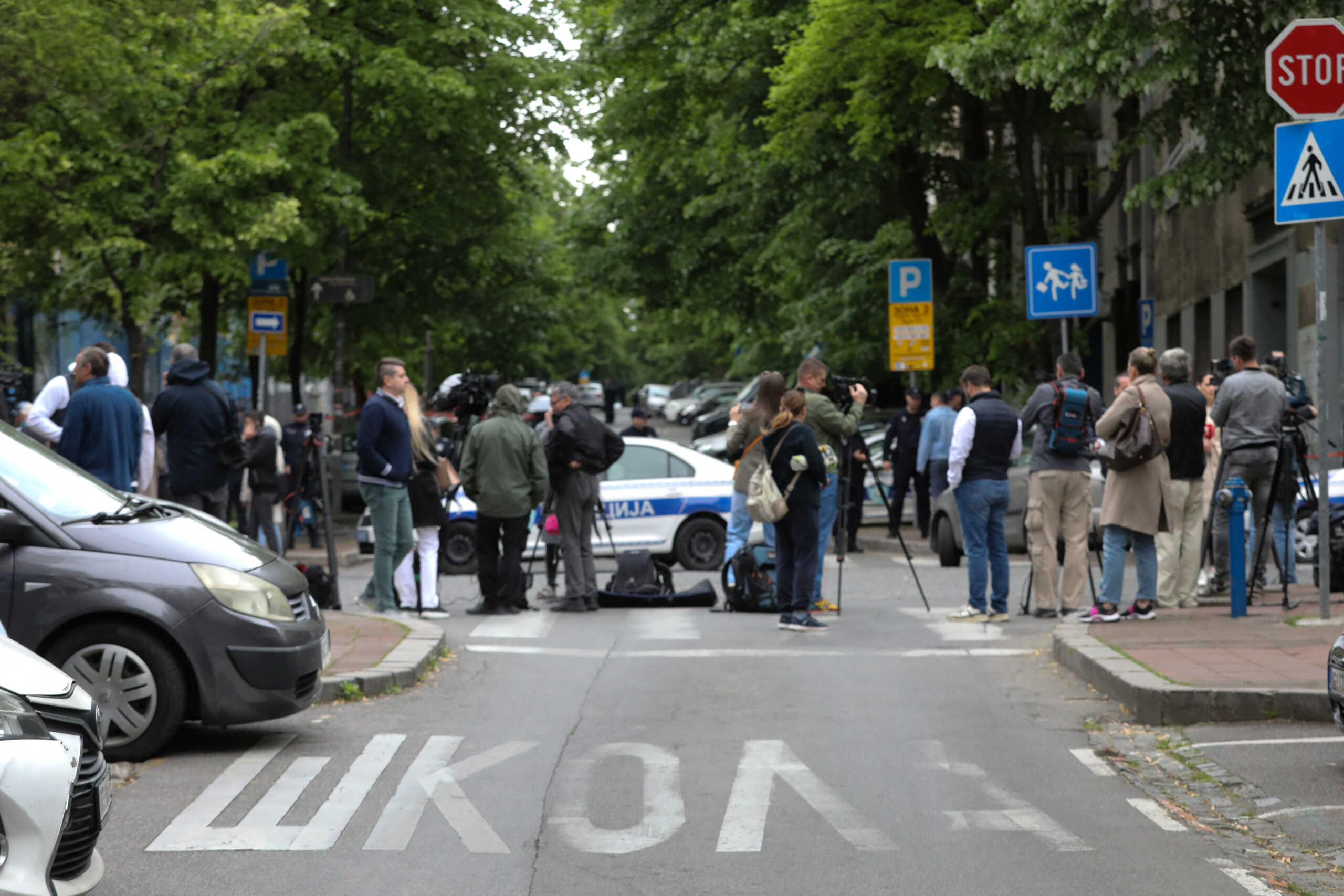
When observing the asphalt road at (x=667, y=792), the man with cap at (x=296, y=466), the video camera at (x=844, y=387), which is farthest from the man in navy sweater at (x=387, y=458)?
the man with cap at (x=296, y=466)

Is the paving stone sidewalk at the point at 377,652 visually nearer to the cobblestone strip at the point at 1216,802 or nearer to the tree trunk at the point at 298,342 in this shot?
the cobblestone strip at the point at 1216,802

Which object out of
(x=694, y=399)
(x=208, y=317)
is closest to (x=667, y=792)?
(x=208, y=317)

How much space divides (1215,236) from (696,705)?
64.3ft

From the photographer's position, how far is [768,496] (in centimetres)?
1262

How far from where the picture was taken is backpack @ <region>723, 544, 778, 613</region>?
47.8 ft

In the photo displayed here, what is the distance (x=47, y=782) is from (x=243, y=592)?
3.37 m

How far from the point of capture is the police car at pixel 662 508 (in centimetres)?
1833

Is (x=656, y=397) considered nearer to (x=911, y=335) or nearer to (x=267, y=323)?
(x=911, y=335)

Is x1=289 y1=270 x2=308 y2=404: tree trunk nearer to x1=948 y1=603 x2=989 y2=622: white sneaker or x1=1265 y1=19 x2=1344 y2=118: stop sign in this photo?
x1=948 y1=603 x2=989 y2=622: white sneaker

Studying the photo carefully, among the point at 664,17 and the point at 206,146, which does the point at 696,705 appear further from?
the point at 664,17

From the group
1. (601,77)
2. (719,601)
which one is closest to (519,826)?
(719,601)

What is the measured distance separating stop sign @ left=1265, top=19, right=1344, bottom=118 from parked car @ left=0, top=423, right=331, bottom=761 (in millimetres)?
6877

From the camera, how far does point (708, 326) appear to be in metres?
41.9

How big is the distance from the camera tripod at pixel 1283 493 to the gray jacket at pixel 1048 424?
4.31 feet
